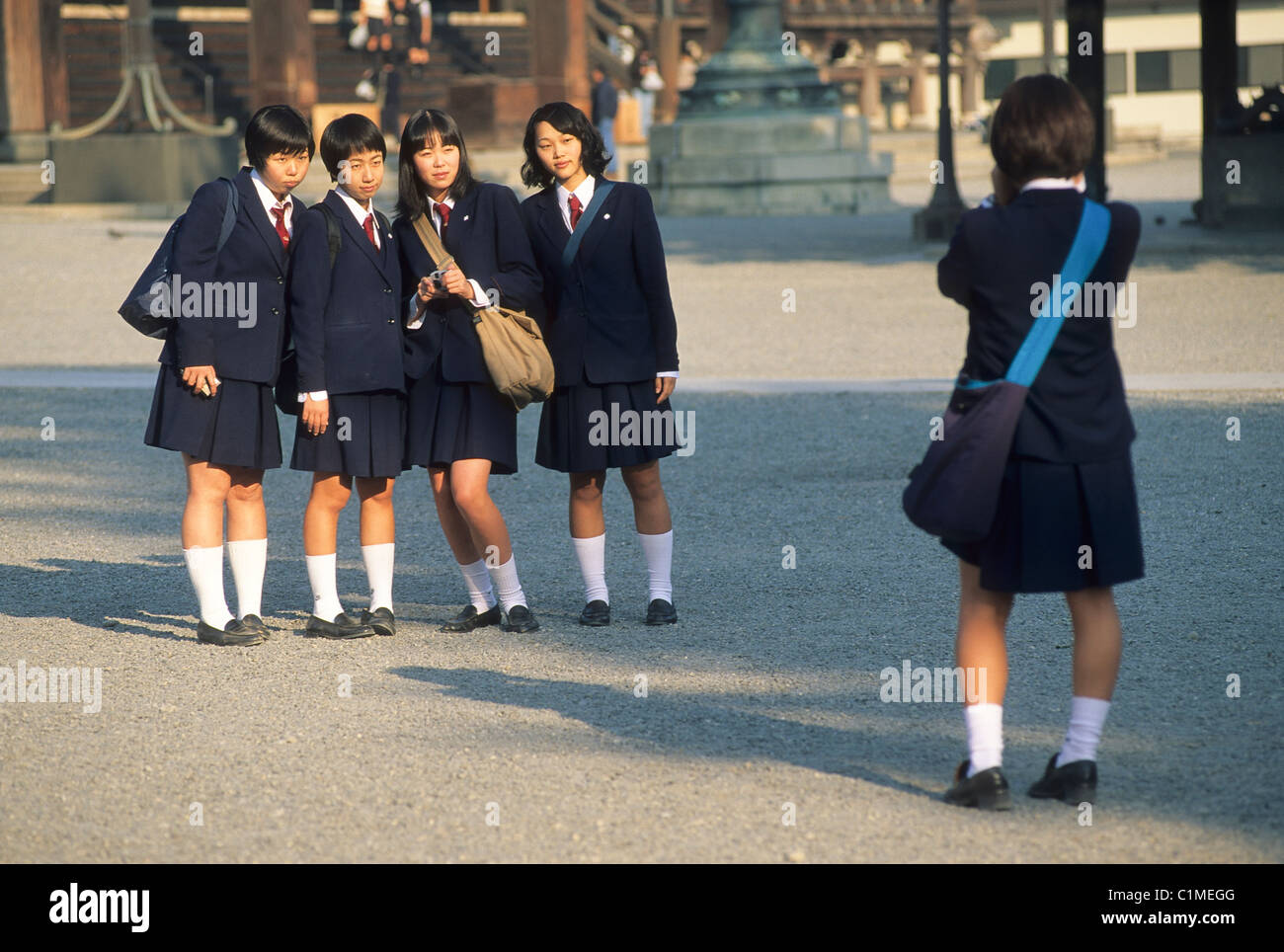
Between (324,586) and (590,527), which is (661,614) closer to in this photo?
(590,527)

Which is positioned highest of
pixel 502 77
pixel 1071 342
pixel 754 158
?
pixel 502 77

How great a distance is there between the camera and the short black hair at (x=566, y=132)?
16.5ft

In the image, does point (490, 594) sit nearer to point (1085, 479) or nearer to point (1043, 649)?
point (1043, 649)

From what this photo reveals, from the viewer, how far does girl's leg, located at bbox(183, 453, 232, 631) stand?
5.11 metres

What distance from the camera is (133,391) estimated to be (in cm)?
1012

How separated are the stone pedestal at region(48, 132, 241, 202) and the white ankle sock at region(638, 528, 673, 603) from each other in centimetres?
1991

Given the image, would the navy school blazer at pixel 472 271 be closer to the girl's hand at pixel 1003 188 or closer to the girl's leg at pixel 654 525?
the girl's leg at pixel 654 525

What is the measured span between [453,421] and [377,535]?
18.2 inches

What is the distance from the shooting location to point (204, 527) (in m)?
5.12

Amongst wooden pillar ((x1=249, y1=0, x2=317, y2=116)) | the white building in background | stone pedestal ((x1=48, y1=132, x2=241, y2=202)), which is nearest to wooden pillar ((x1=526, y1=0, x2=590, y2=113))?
wooden pillar ((x1=249, y1=0, x2=317, y2=116))

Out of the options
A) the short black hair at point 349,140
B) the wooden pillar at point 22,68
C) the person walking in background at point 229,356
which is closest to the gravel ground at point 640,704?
the person walking in background at point 229,356

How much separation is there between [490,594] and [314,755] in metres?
1.39

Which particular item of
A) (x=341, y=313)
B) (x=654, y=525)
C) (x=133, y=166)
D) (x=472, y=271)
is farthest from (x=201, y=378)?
(x=133, y=166)

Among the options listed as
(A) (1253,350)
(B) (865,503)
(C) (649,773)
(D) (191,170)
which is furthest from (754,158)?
(C) (649,773)
